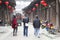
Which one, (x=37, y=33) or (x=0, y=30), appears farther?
(x=0, y=30)

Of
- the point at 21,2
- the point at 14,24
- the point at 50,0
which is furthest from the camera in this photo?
the point at 21,2

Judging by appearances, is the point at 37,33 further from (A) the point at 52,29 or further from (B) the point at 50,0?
(B) the point at 50,0

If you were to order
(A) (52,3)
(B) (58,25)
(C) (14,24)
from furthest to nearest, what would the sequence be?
(A) (52,3) < (B) (58,25) < (C) (14,24)

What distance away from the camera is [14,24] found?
23.1m

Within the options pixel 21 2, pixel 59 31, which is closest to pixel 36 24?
pixel 59 31

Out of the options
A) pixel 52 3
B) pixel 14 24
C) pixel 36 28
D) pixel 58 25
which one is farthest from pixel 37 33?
pixel 52 3

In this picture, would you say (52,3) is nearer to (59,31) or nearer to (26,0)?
(59,31)

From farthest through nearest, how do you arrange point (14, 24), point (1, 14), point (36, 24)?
point (1, 14) < point (14, 24) < point (36, 24)

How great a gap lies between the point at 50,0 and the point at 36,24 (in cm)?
770

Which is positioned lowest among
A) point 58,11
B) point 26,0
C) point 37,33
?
point 37,33

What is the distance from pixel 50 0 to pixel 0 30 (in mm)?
6681

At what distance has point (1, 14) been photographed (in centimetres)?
4800

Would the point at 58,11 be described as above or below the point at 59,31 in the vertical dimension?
above

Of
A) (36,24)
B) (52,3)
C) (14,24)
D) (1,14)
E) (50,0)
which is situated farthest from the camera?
(1,14)
